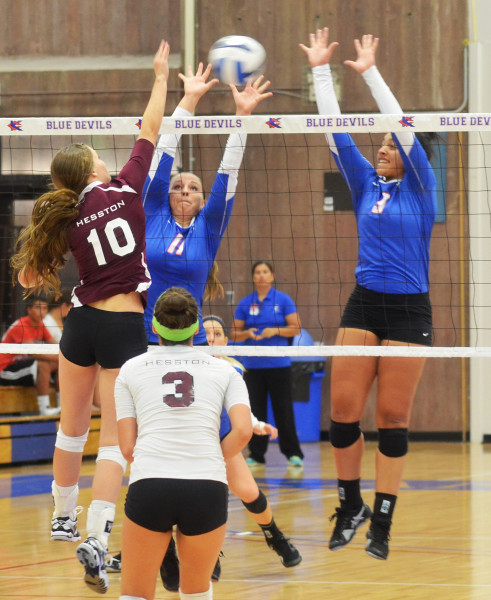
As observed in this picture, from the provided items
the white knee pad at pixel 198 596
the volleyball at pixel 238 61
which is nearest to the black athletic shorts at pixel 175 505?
the white knee pad at pixel 198 596

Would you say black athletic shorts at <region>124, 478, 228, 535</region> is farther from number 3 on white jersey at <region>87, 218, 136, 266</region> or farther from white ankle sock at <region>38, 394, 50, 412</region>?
white ankle sock at <region>38, 394, 50, 412</region>

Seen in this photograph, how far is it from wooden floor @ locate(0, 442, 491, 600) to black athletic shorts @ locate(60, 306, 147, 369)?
1274 millimetres

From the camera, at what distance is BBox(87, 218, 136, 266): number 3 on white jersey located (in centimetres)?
440

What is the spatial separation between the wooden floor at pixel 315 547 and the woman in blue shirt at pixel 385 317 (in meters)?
0.31

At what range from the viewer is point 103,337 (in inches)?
172

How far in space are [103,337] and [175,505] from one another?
1038 millimetres

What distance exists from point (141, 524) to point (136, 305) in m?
1.18

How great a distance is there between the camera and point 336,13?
476 inches

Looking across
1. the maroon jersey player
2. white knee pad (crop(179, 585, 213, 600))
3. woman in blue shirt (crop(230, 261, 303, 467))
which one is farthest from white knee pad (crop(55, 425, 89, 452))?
woman in blue shirt (crop(230, 261, 303, 467))

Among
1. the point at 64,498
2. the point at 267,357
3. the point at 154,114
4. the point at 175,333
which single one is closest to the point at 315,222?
the point at 267,357

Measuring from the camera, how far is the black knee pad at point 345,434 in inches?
208

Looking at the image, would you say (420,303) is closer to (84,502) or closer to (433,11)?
(84,502)

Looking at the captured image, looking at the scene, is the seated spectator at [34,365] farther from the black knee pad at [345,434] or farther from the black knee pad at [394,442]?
the black knee pad at [394,442]

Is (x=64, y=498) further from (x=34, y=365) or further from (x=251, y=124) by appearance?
(x=34, y=365)
